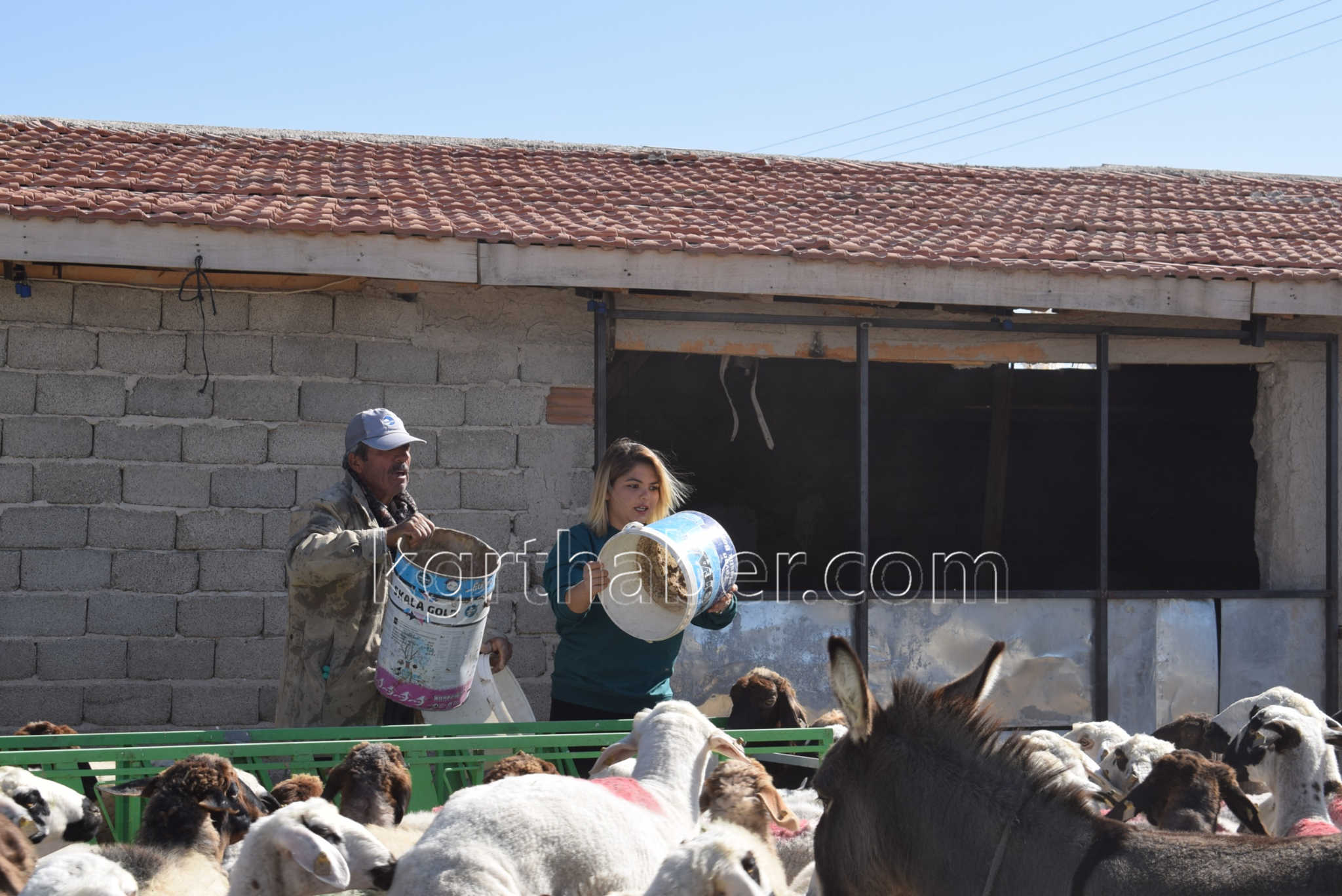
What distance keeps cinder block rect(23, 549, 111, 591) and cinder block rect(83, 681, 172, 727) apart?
1.78ft

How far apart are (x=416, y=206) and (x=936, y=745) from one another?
5.75 metres

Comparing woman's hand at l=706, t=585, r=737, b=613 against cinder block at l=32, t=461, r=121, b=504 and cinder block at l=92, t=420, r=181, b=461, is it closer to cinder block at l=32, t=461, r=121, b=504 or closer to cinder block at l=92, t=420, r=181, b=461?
cinder block at l=92, t=420, r=181, b=461

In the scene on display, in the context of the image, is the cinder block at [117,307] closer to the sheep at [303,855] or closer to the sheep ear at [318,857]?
the sheep at [303,855]

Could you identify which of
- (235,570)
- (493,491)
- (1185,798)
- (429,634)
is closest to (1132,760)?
(1185,798)

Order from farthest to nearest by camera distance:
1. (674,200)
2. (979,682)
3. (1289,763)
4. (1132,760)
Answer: (674,200) → (1132,760) → (1289,763) → (979,682)

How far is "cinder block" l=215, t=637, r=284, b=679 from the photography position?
706 cm

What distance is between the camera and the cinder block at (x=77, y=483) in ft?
22.7

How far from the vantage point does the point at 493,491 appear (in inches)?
291

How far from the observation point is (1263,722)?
4492 mm

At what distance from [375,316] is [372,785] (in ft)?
13.5

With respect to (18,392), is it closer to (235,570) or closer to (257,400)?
(257,400)

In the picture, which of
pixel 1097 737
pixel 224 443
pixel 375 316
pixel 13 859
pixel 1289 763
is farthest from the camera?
pixel 375 316

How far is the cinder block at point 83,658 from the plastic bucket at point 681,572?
11.3ft

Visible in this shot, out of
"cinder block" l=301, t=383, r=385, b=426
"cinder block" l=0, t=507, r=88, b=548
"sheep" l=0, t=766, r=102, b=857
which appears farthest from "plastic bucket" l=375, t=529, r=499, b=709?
"cinder block" l=0, t=507, r=88, b=548
